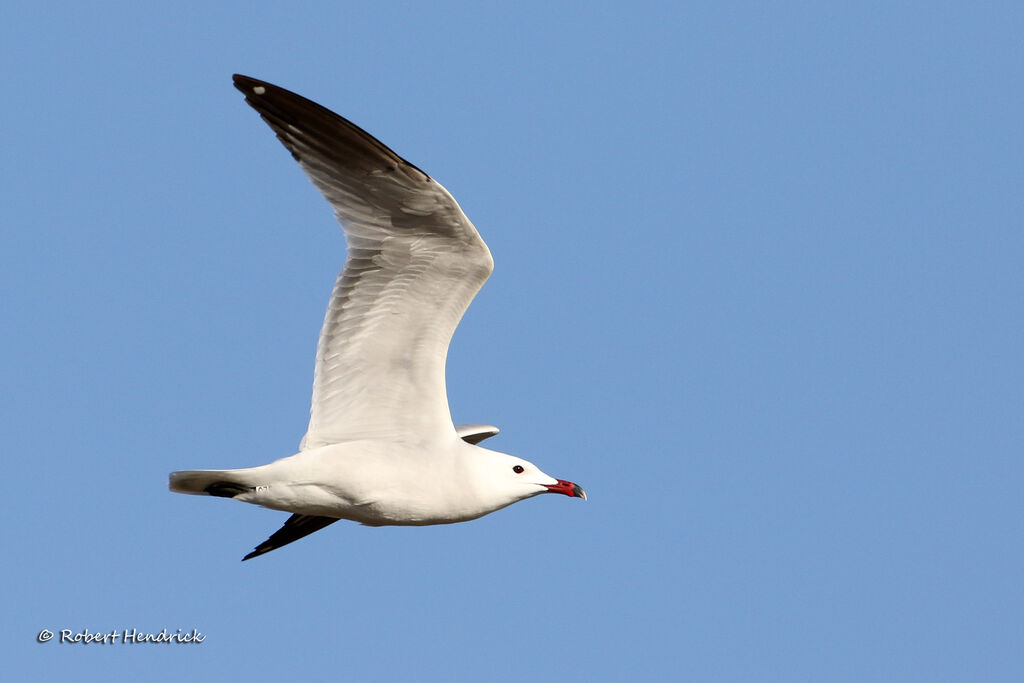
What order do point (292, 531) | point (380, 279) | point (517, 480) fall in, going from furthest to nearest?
1. point (292, 531)
2. point (517, 480)
3. point (380, 279)

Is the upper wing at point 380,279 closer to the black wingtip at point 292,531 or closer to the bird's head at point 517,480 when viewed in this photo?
the bird's head at point 517,480

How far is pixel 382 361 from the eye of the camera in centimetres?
1158

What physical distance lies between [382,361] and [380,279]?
76 cm

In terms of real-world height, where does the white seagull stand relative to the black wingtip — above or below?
above

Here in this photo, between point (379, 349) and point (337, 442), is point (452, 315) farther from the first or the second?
point (337, 442)

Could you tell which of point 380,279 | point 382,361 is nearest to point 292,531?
point 382,361

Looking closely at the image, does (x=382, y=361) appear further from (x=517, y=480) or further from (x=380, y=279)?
(x=517, y=480)

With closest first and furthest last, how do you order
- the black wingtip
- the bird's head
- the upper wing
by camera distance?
1. the upper wing
2. the bird's head
3. the black wingtip

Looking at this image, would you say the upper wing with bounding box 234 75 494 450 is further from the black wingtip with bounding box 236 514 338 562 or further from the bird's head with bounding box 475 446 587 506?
the black wingtip with bounding box 236 514 338 562

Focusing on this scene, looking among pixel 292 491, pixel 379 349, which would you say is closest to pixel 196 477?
pixel 292 491

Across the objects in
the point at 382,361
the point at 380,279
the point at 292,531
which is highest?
the point at 380,279

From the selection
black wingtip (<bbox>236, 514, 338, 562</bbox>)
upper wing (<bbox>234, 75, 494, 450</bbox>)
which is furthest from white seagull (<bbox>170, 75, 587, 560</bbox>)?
black wingtip (<bbox>236, 514, 338, 562</bbox>)

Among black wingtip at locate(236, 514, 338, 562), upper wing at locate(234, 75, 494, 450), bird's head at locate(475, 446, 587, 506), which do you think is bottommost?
black wingtip at locate(236, 514, 338, 562)

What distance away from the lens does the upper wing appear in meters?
10.7
